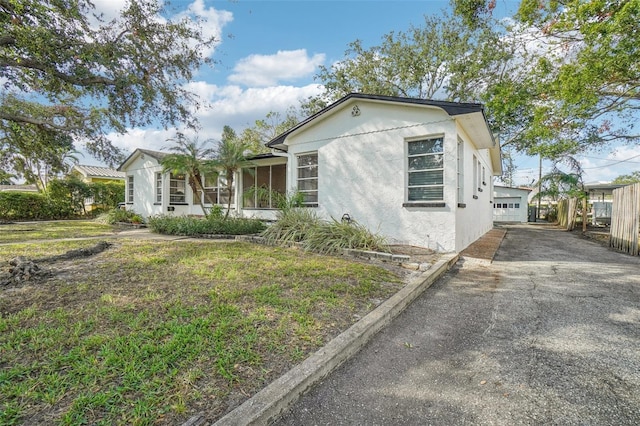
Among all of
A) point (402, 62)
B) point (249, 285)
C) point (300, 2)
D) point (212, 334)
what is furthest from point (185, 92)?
point (402, 62)

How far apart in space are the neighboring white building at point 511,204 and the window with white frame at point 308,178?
22540mm

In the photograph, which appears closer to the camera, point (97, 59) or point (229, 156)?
point (97, 59)

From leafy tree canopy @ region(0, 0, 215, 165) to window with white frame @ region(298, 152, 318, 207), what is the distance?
13.1ft

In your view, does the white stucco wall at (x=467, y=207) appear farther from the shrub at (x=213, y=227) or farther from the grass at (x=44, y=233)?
the grass at (x=44, y=233)

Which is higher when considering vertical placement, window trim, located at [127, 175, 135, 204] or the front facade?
the front facade

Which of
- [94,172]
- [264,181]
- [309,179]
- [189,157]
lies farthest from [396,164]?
[94,172]

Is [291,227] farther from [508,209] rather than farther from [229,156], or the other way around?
[508,209]

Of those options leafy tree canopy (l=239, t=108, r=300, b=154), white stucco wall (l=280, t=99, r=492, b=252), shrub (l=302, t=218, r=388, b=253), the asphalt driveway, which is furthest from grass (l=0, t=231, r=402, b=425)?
leafy tree canopy (l=239, t=108, r=300, b=154)

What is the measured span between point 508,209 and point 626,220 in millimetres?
19879

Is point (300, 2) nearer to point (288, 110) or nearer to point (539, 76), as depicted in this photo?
point (539, 76)

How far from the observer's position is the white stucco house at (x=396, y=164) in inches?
275

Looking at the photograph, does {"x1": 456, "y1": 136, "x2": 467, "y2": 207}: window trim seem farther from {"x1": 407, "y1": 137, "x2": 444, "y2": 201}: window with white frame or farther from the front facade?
the front facade

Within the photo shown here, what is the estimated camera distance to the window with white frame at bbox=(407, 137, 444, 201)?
7176 mm

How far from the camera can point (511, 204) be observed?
2606cm
